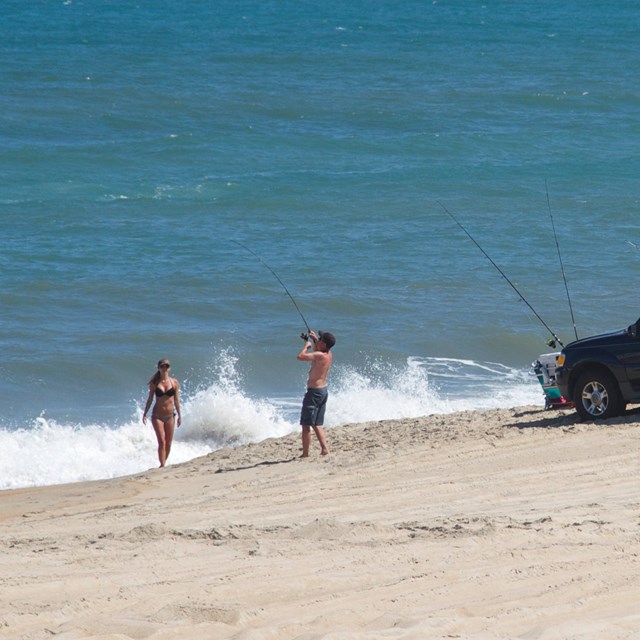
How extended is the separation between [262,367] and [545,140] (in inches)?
741

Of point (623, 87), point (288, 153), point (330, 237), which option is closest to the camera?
point (330, 237)

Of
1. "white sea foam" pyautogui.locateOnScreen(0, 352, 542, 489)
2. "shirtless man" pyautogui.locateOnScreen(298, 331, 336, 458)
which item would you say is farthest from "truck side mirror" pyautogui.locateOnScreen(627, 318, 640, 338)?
"white sea foam" pyautogui.locateOnScreen(0, 352, 542, 489)

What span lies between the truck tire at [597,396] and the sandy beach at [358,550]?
0.50 m

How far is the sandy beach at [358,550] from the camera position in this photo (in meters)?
5.92

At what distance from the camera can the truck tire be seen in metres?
11.6

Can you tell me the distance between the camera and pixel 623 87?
4122 cm

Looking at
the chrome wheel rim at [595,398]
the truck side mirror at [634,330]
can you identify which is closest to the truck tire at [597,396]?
the chrome wheel rim at [595,398]

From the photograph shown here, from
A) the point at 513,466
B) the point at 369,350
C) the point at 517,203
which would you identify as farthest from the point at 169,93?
the point at 513,466

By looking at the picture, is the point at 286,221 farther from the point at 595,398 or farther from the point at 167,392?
the point at 595,398

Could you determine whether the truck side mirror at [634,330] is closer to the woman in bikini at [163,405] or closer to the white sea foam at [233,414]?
the white sea foam at [233,414]

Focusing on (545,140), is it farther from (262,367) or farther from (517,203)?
(262,367)

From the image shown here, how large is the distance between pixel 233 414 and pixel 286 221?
38.1 ft

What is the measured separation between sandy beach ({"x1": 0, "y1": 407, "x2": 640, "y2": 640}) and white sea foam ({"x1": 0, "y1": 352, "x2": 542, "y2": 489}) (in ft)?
10.3

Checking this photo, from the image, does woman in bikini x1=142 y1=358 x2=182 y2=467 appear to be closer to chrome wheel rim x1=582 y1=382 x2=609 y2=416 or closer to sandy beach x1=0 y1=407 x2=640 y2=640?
sandy beach x1=0 y1=407 x2=640 y2=640
